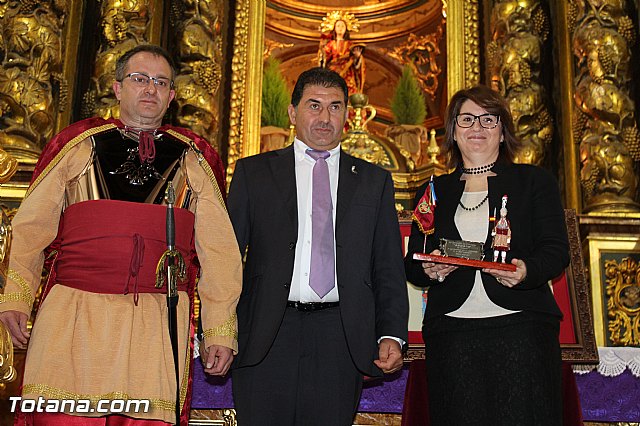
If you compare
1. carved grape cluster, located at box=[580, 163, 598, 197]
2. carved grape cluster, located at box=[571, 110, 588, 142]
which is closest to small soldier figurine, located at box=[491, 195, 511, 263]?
carved grape cluster, located at box=[580, 163, 598, 197]

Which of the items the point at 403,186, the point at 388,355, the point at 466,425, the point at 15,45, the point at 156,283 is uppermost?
the point at 15,45

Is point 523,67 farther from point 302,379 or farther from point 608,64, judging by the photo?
point 302,379

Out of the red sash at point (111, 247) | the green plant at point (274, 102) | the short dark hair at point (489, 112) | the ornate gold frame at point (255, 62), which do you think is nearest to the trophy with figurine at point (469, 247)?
the short dark hair at point (489, 112)

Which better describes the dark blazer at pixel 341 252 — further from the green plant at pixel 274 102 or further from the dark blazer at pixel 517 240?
the green plant at pixel 274 102

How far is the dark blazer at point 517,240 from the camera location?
8.82 ft

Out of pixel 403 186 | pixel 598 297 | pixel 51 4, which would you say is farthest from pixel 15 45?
pixel 598 297

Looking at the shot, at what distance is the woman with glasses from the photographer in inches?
104

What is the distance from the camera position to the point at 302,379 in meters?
2.73

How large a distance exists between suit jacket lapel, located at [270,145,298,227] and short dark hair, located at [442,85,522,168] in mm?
562

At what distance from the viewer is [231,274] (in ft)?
9.11

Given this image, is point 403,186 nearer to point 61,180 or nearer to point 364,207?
point 364,207

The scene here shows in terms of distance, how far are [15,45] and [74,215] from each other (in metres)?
3.39

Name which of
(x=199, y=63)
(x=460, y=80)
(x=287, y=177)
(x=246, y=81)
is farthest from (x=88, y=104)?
(x=287, y=177)

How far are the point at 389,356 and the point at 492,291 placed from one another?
40 centimetres
